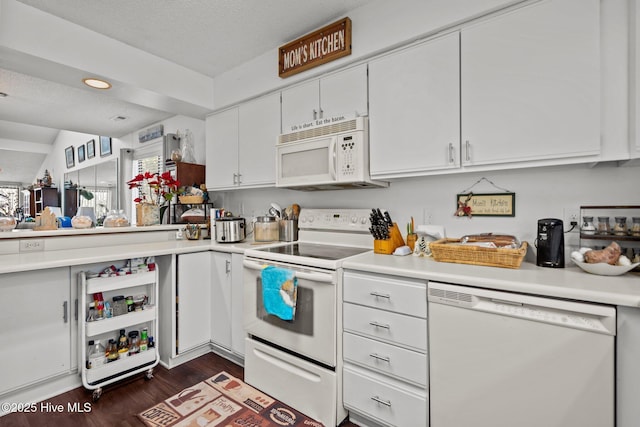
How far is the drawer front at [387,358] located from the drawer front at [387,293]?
0.19 meters

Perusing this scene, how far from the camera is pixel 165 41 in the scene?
90.5 inches

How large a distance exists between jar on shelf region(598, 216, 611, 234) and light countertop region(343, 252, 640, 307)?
209 mm

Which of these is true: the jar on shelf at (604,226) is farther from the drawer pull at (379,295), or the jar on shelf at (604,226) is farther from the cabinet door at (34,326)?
the cabinet door at (34,326)

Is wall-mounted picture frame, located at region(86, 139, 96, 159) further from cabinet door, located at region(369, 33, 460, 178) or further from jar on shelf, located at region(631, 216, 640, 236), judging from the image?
jar on shelf, located at region(631, 216, 640, 236)

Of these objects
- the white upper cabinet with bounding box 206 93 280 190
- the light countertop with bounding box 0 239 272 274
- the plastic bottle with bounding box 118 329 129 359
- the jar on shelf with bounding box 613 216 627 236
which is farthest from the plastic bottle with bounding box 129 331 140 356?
the jar on shelf with bounding box 613 216 627 236

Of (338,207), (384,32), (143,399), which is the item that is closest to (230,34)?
(384,32)

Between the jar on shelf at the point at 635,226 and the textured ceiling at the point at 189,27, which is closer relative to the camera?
the jar on shelf at the point at 635,226

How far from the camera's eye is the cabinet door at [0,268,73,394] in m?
1.77

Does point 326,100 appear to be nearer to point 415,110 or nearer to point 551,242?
point 415,110

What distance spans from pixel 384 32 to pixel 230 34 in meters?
1.13

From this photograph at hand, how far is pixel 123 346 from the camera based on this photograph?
2.15 m

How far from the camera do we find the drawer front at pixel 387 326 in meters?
1.42

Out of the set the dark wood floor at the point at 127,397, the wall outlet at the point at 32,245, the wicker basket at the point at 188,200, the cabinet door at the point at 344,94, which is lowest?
the dark wood floor at the point at 127,397

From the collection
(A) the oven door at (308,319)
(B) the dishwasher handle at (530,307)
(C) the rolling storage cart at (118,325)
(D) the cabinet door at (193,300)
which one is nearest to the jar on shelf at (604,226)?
(B) the dishwasher handle at (530,307)
